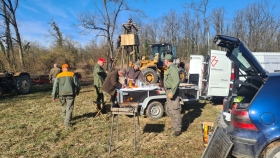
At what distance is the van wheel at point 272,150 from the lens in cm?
273

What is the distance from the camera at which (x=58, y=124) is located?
6.25 metres

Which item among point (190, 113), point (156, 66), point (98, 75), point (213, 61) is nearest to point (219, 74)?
point (213, 61)

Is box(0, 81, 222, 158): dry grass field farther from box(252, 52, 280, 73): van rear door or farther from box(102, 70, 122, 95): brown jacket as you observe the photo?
box(252, 52, 280, 73): van rear door

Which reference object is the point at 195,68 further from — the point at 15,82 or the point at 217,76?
the point at 15,82

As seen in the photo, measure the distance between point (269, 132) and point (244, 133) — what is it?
29cm

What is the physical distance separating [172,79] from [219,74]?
3.82m

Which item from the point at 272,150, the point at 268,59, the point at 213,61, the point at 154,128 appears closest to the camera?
the point at 272,150

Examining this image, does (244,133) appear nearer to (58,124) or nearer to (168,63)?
(168,63)

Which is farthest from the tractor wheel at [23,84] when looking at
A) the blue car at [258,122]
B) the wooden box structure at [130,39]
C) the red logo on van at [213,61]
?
the blue car at [258,122]

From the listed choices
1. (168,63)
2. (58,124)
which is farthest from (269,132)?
(58,124)

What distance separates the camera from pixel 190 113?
7.09m

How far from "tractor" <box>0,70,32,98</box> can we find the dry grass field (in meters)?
3.49

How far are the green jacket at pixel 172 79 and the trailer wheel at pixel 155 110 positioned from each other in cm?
154

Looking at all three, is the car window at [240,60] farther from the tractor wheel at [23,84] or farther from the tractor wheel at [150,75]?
the tractor wheel at [23,84]
